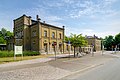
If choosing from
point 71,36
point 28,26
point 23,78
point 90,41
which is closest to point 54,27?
point 28,26

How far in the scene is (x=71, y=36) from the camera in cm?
3816

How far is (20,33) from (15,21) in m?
5.24

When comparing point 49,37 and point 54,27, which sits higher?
point 54,27

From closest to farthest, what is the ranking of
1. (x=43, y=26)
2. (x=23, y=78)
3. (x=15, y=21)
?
1. (x=23, y=78)
2. (x=43, y=26)
3. (x=15, y=21)

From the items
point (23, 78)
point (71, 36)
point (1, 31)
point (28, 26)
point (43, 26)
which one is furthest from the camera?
point (1, 31)

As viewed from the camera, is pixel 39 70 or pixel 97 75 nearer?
pixel 97 75

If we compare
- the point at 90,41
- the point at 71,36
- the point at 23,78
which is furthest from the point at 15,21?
the point at 90,41

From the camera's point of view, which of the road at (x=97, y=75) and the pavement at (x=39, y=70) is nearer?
the road at (x=97, y=75)

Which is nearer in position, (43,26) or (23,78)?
(23,78)

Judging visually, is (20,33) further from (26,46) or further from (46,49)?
(46,49)

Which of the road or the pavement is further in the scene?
the pavement

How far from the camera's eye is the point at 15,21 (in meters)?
56.2

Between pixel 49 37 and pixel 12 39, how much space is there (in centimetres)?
1193

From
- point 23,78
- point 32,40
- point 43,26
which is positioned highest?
point 43,26
